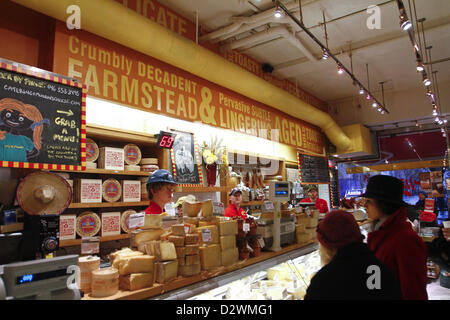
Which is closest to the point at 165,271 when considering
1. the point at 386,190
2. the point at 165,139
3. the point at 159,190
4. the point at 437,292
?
the point at 159,190

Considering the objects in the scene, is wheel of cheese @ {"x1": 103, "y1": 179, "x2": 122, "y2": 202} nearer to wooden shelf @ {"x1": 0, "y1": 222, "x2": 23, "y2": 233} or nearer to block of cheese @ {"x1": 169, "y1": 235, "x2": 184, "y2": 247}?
wooden shelf @ {"x1": 0, "y1": 222, "x2": 23, "y2": 233}

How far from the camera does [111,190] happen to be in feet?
12.1

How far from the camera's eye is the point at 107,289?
1.57 meters

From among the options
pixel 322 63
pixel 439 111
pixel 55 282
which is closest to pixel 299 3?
pixel 322 63

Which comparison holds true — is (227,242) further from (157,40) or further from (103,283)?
(157,40)

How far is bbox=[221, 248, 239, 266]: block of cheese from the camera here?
6.93 feet

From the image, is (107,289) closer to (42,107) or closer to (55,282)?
(55,282)

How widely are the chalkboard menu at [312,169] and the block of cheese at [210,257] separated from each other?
6333mm

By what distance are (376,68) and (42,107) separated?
712 cm

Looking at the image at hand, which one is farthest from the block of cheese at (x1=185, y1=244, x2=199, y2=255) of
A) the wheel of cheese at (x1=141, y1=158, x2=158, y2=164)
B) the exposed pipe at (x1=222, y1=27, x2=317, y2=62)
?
the exposed pipe at (x1=222, y1=27, x2=317, y2=62)

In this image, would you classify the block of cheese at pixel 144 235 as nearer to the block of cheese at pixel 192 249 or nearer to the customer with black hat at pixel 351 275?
the block of cheese at pixel 192 249

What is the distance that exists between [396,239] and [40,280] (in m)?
Answer: 2.07

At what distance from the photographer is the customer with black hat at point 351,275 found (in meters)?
1.53

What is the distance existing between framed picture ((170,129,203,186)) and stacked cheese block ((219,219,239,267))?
2225 mm
